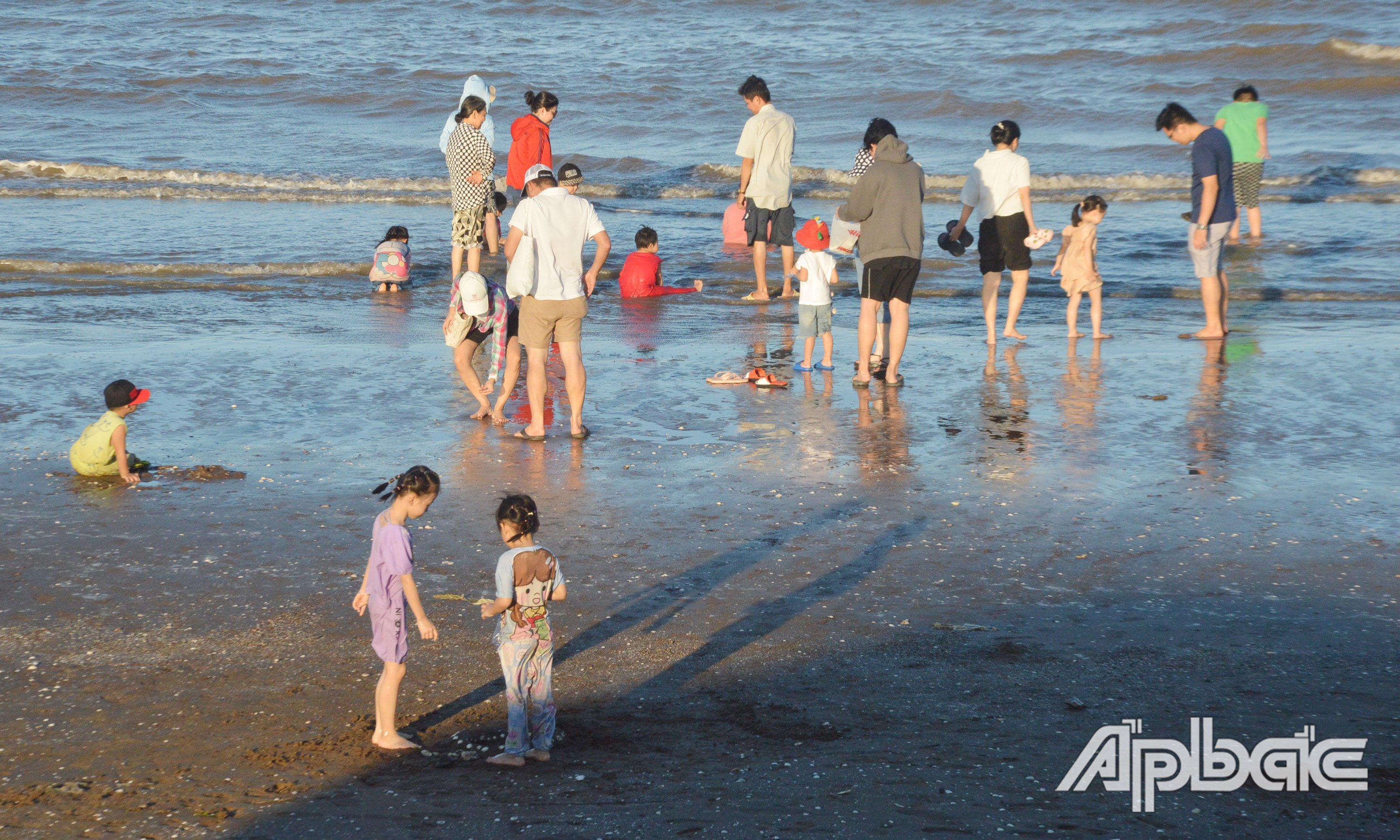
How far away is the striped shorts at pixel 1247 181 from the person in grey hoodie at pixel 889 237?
822cm

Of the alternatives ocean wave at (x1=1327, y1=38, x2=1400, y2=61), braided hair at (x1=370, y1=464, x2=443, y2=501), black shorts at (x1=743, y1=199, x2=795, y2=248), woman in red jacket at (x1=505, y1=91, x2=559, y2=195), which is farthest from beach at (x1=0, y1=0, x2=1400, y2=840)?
ocean wave at (x1=1327, y1=38, x2=1400, y2=61)

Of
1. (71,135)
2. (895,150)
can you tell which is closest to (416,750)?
(895,150)

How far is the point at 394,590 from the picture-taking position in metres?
4.46

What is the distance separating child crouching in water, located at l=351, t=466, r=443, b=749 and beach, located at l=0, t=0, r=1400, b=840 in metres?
0.16

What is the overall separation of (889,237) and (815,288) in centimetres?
75

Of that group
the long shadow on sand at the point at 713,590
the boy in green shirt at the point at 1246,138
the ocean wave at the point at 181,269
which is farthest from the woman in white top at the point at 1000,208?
the ocean wave at the point at 181,269

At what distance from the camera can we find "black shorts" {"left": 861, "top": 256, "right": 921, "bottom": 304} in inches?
372

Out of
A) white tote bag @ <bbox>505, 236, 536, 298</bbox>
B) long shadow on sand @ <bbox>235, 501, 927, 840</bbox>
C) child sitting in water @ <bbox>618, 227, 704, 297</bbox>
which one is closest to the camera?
long shadow on sand @ <bbox>235, 501, 927, 840</bbox>

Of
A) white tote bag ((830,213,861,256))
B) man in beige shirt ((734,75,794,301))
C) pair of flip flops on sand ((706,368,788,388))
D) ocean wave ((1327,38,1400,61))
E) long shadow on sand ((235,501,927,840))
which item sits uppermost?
ocean wave ((1327,38,1400,61))

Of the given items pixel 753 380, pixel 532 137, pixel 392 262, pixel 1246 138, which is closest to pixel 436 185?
pixel 392 262

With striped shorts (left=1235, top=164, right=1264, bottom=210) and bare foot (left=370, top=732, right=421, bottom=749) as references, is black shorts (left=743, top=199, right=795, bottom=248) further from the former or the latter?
bare foot (left=370, top=732, right=421, bottom=749)

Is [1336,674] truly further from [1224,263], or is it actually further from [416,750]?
[1224,263]

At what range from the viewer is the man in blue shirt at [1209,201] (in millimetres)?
10594

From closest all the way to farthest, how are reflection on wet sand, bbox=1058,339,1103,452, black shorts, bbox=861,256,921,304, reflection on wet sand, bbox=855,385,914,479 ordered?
reflection on wet sand, bbox=855,385,914,479
reflection on wet sand, bbox=1058,339,1103,452
black shorts, bbox=861,256,921,304
